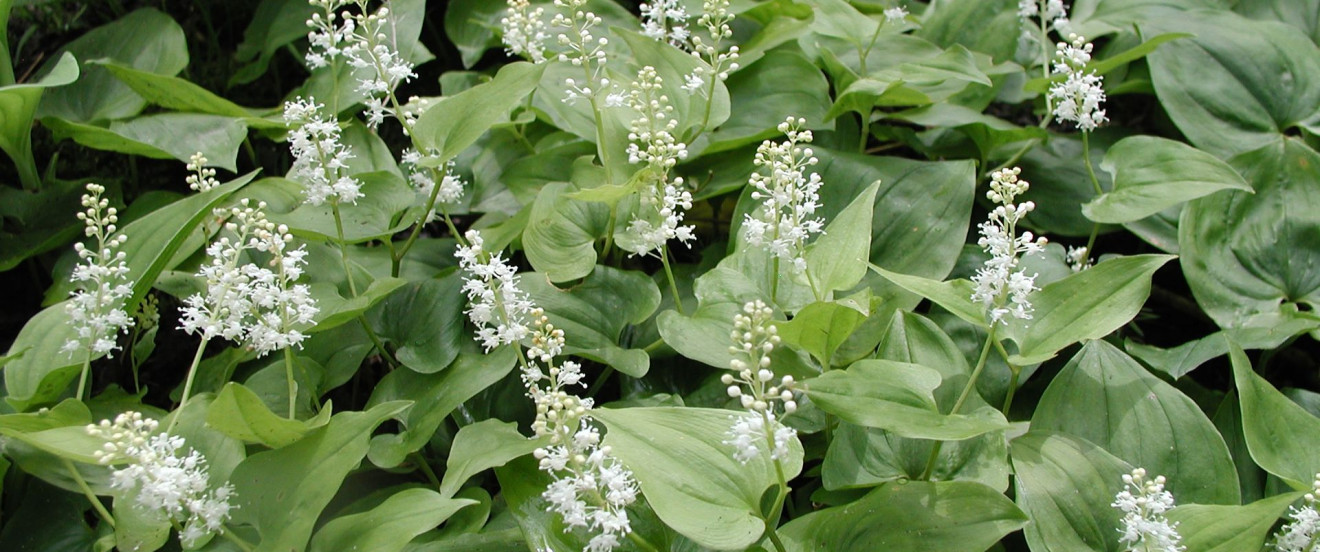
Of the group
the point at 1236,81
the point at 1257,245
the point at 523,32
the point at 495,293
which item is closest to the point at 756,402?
the point at 495,293

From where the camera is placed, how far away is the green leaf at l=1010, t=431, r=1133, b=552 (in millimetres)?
1955

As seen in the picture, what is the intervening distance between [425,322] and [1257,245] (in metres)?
2.31

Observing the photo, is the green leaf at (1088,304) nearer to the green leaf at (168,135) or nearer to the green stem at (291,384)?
the green stem at (291,384)

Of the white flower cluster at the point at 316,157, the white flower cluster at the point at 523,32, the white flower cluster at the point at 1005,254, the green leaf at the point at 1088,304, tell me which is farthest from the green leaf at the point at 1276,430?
the white flower cluster at the point at 316,157

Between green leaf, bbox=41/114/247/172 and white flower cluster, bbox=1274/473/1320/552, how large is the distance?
285 centimetres

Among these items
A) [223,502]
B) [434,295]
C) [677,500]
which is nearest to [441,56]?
[434,295]

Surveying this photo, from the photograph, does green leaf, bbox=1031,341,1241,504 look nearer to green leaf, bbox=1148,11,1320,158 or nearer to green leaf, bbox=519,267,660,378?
green leaf, bbox=519,267,660,378

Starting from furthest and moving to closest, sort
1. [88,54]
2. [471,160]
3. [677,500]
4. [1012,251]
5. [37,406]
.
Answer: [88,54] → [471,160] → [37,406] → [1012,251] → [677,500]

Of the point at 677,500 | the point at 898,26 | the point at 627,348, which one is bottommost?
the point at 627,348

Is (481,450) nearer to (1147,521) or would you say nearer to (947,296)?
(947,296)

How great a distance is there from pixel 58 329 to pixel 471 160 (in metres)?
1.22

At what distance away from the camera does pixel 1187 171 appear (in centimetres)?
243

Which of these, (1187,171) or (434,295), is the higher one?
(1187,171)

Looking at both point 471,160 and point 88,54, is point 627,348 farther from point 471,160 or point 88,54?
point 88,54
